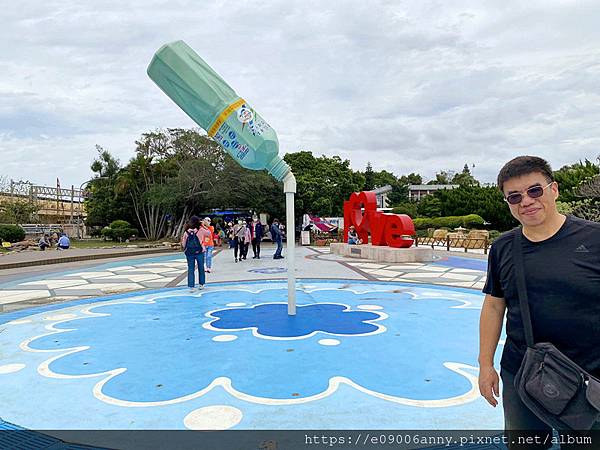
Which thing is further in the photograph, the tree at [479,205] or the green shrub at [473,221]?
the tree at [479,205]

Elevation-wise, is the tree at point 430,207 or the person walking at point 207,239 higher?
the tree at point 430,207

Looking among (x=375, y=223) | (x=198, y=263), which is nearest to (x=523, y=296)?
(x=198, y=263)

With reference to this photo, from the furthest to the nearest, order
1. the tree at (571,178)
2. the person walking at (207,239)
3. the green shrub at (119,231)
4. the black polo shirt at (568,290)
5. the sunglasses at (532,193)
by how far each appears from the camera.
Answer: the green shrub at (119,231) → the tree at (571,178) → the person walking at (207,239) → the sunglasses at (532,193) → the black polo shirt at (568,290)

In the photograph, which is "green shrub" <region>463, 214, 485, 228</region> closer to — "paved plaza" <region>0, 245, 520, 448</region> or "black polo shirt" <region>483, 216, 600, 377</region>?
"paved plaza" <region>0, 245, 520, 448</region>

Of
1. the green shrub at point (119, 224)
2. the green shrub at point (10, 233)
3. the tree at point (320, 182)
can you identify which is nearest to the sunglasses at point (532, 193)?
the tree at point (320, 182)

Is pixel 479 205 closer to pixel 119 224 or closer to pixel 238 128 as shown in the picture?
pixel 119 224

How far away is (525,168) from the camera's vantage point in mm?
2057

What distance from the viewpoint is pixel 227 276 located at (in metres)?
12.4

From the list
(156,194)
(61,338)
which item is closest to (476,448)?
(61,338)

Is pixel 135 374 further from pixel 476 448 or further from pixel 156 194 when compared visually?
pixel 156 194

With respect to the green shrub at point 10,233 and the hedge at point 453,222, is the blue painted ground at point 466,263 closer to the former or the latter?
the hedge at point 453,222

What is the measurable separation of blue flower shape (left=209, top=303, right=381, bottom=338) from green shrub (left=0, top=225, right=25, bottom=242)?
86.3ft

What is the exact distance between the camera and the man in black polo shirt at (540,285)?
6.11 feet

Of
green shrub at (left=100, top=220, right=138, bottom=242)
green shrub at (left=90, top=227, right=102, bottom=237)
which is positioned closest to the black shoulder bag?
green shrub at (left=100, top=220, right=138, bottom=242)
